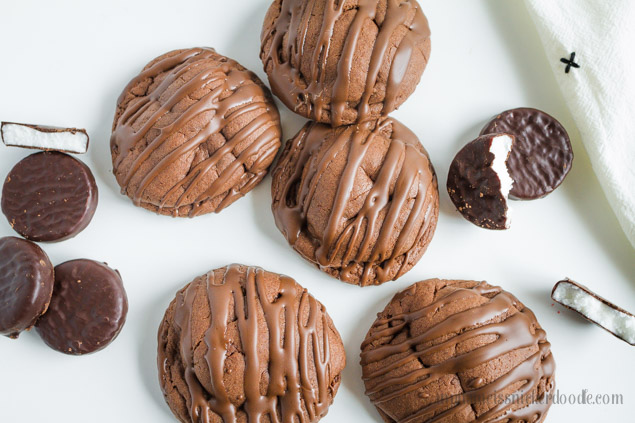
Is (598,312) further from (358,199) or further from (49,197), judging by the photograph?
(49,197)

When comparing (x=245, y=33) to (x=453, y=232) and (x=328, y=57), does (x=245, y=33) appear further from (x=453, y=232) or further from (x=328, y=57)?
(x=453, y=232)

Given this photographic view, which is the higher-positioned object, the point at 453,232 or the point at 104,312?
the point at 453,232

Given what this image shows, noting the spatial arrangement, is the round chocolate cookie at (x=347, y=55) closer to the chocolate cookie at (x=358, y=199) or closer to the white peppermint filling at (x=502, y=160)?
the chocolate cookie at (x=358, y=199)

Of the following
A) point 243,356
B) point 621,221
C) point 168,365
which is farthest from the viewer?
point 621,221

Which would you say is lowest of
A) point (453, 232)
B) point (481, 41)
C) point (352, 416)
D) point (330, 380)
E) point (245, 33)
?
point (352, 416)

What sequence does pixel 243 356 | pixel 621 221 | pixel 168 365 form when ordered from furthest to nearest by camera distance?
pixel 621 221 < pixel 168 365 < pixel 243 356

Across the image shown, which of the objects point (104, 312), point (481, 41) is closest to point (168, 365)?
point (104, 312)

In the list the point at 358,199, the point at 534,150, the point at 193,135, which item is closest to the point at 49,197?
the point at 193,135
